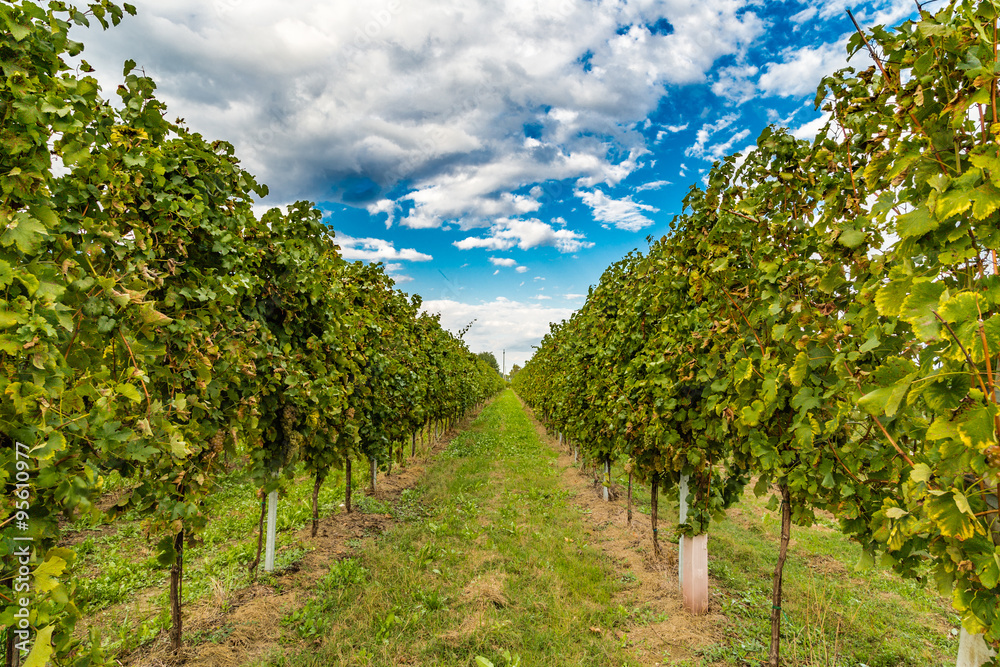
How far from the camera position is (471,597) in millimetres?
4621

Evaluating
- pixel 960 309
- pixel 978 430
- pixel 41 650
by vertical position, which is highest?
pixel 960 309

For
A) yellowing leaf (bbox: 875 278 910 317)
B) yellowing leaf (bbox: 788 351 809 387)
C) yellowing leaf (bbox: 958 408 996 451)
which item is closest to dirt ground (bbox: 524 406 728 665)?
yellowing leaf (bbox: 788 351 809 387)

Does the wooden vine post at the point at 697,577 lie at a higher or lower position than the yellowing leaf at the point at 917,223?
lower

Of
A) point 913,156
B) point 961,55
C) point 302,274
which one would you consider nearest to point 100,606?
point 302,274

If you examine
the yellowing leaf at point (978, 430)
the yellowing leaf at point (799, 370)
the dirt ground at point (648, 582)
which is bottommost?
the dirt ground at point (648, 582)

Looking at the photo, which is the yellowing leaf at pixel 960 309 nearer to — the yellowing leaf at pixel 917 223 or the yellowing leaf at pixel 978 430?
the yellowing leaf at pixel 978 430

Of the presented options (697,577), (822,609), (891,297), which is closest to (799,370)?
(891,297)

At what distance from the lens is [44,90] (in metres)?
1.68

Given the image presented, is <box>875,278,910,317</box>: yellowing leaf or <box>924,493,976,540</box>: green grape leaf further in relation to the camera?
<box>875,278,910,317</box>: yellowing leaf

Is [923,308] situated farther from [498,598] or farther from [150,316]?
[498,598]

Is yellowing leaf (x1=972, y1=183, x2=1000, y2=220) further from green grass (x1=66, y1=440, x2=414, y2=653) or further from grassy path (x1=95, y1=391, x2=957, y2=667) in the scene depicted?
green grass (x1=66, y1=440, x2=414, y2=653)

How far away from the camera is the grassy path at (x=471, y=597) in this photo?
3.75m

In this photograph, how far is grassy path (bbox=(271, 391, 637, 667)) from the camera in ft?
12.3

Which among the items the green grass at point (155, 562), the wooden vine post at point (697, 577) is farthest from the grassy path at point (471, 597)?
the green grass at point (155, 562)
